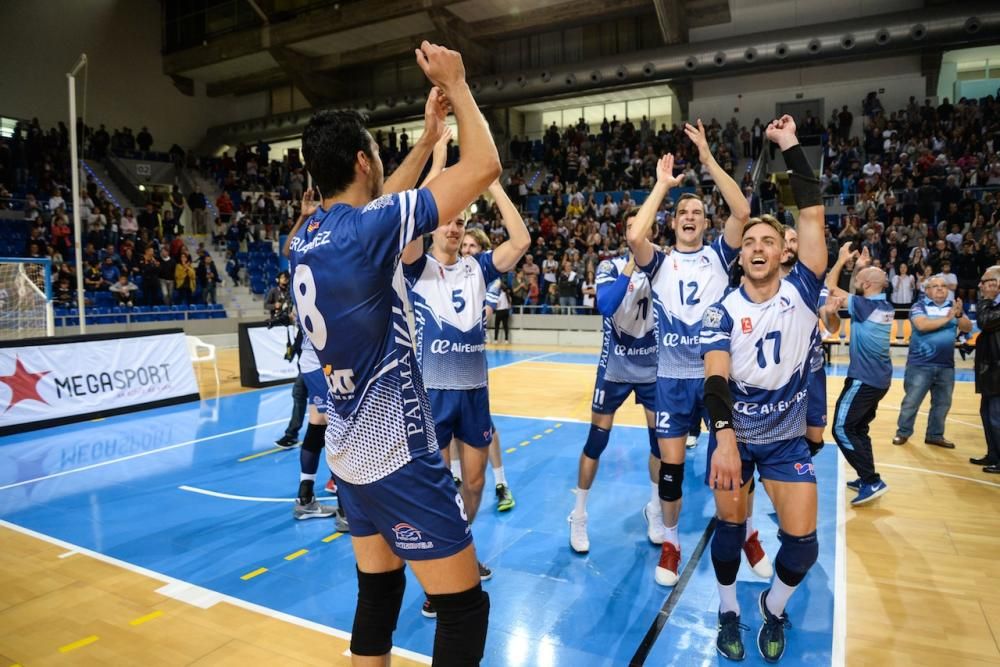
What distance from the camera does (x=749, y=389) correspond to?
321 cm

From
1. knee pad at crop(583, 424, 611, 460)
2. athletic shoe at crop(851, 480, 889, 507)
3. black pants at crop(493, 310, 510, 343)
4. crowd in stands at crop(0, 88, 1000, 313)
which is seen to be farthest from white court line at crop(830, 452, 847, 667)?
black pants at crop(493, 310, 510, 343)

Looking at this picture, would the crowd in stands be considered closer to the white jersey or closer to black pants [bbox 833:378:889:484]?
black pants [bbox 833:378:889:484]

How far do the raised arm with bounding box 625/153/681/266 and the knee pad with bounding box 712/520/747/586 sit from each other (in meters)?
1.73

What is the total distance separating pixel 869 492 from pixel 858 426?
0.58 metres

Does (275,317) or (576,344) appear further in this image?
(576,344)

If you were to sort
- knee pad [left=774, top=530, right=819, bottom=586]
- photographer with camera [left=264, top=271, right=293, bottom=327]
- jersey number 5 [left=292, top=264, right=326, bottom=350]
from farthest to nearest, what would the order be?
photographer with camera [left=264, top=271, right=293, bottom=327] < knee pad [left=774, top=530, right=819, bottom=586] < jersey number 5 [left=292, top=264, right=326, bottom=350]

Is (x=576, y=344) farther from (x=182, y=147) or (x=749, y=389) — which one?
(x=182, y=147)

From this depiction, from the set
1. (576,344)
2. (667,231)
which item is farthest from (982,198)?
(576,344)

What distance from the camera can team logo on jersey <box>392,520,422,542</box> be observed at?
1.94m

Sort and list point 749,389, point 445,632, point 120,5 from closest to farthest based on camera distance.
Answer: point 445,632, point 749,389, point 120,5

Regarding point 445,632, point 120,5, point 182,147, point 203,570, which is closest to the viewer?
point 445,632

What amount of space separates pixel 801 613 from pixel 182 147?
1361 inches

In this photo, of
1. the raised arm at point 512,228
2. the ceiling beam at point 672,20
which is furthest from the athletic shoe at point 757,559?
the ceiling beam at point 672,20

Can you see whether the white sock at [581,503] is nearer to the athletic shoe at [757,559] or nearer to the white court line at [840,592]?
the athletic shoe at [757,559]
